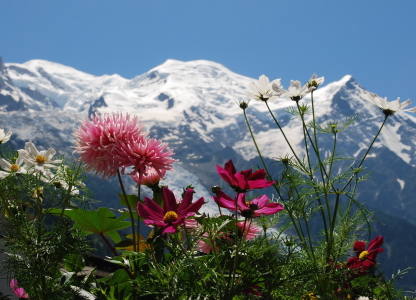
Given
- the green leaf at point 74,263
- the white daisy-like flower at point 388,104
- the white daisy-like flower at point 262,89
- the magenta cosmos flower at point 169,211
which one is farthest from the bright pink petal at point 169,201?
the white daisy-like flower at point 388,104

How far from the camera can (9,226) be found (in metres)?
1.61

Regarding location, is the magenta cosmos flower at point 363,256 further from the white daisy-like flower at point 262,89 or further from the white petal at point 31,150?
the white petal at point 31,150

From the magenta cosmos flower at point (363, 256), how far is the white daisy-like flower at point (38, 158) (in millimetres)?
1159

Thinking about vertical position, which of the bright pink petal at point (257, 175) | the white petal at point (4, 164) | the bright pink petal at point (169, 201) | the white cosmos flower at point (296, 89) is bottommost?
the white petal at point (4, 164)

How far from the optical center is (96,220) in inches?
78.1

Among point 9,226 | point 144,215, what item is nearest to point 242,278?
point 144,215

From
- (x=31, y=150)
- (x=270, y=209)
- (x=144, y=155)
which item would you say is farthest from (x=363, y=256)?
(x=31, y=150)

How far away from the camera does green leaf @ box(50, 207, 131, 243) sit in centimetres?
195

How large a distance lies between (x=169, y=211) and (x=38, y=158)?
1.62ft

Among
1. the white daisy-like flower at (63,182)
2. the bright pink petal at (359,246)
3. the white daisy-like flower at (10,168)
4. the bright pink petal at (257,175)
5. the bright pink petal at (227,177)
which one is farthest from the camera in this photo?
the bright pink petal at (359,246)

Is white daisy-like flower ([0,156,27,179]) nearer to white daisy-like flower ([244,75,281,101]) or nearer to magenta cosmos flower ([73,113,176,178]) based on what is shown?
magenta cosmos flower ([73,113,176,178])

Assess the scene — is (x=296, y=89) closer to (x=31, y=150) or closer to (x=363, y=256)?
(x=363, y=256)

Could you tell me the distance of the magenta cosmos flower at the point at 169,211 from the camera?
142cm

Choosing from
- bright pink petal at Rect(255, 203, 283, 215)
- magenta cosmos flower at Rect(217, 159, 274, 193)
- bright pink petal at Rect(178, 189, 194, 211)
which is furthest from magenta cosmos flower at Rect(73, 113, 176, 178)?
bright pink petal at Rect(255, 203, 283, 215)
